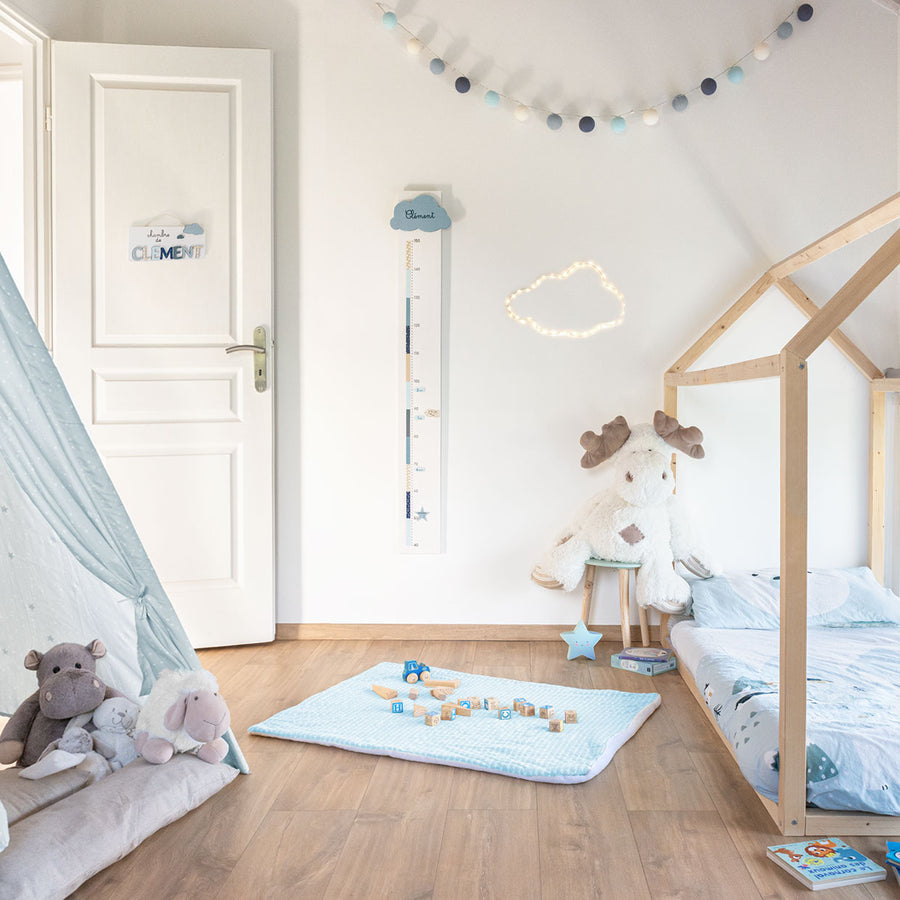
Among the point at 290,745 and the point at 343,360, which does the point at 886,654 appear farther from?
the point at 343,360

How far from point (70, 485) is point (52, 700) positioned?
46 centimetres

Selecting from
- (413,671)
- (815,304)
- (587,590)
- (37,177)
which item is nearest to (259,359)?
(37,177)

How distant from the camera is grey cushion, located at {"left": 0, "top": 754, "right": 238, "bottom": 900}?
146 centimetres

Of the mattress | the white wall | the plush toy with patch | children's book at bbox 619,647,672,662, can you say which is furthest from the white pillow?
the plush toy with patch

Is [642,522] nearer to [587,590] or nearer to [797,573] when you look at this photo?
[587,590]

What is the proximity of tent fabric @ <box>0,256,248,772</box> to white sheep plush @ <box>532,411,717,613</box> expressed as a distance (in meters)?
1.43

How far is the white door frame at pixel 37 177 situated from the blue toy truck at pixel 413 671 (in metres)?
1.60

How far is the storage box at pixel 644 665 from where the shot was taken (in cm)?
282

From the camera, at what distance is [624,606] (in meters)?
3.05

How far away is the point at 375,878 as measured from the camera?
1.57 metres

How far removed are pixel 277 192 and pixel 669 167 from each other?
1383mm

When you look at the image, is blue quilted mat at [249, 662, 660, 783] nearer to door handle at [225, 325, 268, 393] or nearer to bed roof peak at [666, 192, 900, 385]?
bed roof peak at [666, 192, 900, 385]

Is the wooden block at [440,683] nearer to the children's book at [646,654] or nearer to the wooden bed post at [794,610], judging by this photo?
the children's book at [646,654]

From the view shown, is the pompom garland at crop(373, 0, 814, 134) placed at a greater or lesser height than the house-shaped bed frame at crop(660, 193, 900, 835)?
greater
